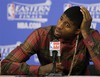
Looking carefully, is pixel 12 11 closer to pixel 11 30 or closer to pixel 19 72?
pixel 11 30

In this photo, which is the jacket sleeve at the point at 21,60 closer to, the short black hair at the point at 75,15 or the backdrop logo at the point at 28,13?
the short black hair at the point at 75,15

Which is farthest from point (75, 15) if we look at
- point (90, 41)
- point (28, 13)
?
point (28, 13)

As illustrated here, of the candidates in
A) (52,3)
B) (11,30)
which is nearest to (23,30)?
(11,30)

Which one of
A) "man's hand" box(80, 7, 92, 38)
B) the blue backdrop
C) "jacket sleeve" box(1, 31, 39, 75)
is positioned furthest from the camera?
the blue backdrop

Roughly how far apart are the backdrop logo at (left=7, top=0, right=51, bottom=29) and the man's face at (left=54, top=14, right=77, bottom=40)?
1.05 metres

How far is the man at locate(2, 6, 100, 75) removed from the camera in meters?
2.00

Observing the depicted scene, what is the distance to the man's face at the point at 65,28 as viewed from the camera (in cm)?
200

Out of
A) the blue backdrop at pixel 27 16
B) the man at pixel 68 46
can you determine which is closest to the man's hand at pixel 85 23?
the man at pixel 68 46

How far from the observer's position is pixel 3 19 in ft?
10.2

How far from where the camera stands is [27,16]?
123 inches

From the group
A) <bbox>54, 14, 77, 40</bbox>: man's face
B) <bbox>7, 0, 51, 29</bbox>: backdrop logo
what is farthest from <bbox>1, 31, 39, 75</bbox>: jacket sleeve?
<bbox>7, 0, 51, 29</bbox>: backdrop logo

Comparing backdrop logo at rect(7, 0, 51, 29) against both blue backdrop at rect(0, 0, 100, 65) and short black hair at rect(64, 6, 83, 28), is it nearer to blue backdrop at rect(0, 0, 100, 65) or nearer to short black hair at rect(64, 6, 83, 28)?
blue backdrop at rect(0, 0, 100, 65)

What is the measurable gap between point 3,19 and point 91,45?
130cm

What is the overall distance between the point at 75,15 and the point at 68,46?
18 cm
